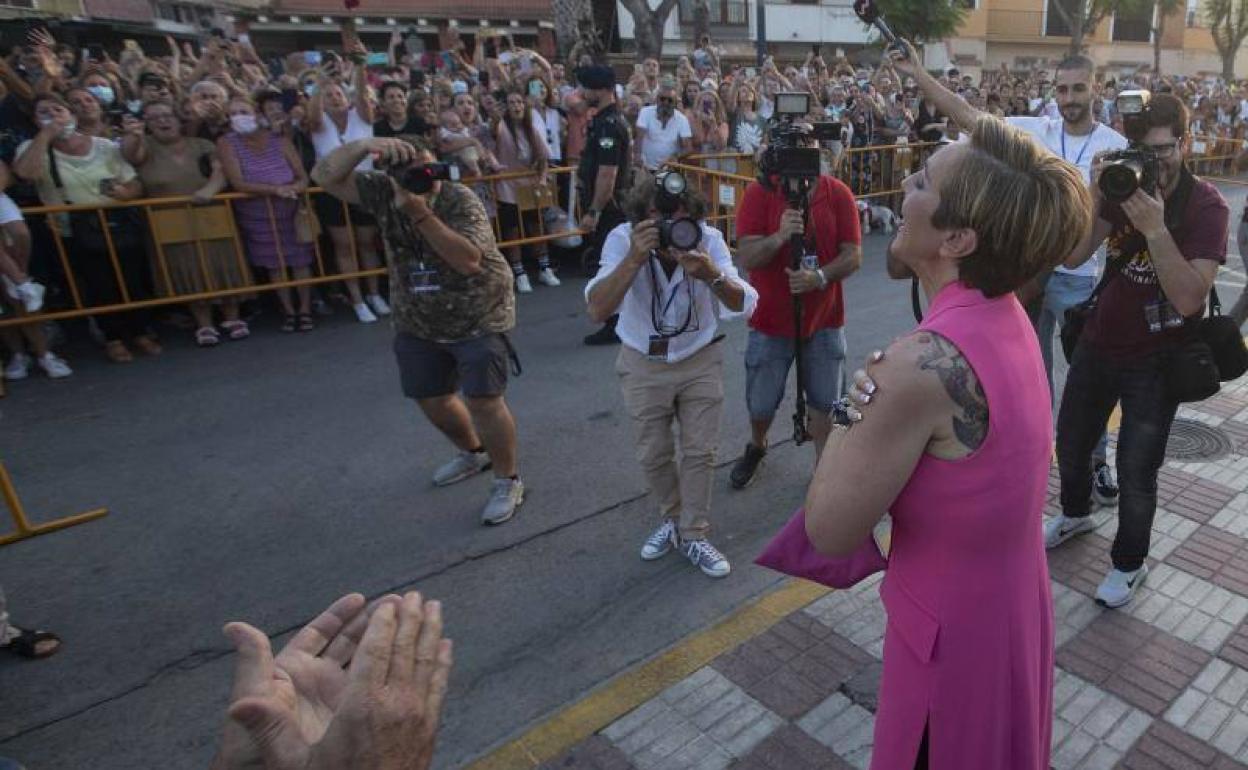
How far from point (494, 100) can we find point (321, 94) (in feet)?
7.45

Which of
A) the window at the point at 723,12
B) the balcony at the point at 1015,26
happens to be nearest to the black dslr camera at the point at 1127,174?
the window at the point at 723,12

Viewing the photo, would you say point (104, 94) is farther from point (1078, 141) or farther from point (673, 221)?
point (1078, 141)

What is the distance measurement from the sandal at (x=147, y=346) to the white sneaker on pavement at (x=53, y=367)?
58cm

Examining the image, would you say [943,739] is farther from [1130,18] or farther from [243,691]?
[1130,18]

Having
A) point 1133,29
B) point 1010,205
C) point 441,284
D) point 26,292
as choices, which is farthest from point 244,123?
point 1133,29

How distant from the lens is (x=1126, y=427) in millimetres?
3180

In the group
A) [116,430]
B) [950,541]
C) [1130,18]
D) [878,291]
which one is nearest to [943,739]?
[950,541]

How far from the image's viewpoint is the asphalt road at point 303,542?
3025 millimetres

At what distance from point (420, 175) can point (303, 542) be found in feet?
6.23

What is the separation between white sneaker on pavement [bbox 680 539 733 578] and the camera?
3.65 metres

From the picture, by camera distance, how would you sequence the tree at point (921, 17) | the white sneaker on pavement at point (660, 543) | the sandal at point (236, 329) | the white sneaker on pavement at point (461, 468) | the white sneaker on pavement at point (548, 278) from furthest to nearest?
the tree at point (921, 17) → the white sneaker on pavement at point (548, 278) → the sandal at point (236, 329) → the white sneaker on pavement at point (461, 468) → the white sneaker on pavement at point (660, 543)

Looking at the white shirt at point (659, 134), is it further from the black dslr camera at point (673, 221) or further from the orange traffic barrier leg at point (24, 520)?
the orange traffic barrier leg at point (24, 520)

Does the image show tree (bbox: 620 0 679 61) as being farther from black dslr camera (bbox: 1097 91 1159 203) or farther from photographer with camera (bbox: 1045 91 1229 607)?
black dslr camera (bbox: 1097 91 1159 203)

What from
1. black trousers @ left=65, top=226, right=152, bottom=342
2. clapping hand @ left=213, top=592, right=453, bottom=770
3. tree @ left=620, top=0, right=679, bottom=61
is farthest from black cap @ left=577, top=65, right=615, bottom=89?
tree @ left=620, top=0, right=679, bottom=61
